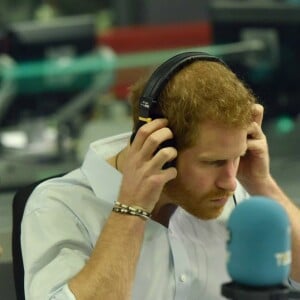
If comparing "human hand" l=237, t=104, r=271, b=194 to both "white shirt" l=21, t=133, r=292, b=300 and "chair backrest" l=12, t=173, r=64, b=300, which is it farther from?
"chair backrest" l=12, t=173, r=64, b=300

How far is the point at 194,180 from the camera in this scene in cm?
154

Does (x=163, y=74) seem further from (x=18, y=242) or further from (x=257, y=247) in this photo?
(x=257, y=247)

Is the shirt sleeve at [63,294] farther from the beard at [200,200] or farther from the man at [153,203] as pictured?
the beard at [200,200]

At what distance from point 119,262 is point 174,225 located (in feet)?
0.73

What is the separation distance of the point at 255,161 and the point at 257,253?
79cm

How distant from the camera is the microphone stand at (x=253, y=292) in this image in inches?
36.0

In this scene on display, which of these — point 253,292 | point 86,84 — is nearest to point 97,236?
point 253,292

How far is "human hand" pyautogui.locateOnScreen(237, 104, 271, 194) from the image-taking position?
166 centimetres

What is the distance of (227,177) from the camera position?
4.99ft

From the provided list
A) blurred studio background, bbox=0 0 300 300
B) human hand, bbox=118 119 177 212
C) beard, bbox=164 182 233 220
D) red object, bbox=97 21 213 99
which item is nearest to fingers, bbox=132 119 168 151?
human hand, bbox=118 119 177 212

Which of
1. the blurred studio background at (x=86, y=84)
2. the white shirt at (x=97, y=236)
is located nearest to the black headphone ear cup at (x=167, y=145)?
the white shirt at (x=97, y=236)

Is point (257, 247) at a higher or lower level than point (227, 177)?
higher

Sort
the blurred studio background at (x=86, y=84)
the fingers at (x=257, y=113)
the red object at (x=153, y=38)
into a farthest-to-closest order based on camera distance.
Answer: the red object at (x=153, y=38)
the blurred studio background at (x=86, y=84)
the fingers at (x=257, y=113)

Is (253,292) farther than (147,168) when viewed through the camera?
No
